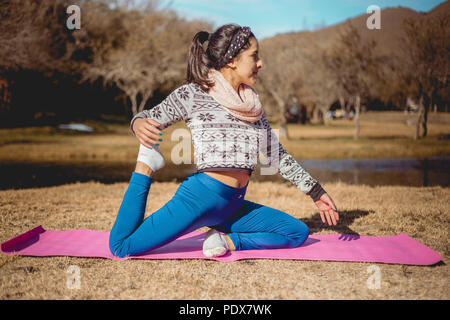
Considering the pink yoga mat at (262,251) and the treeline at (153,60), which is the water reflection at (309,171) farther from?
the pink yoga mat at (262,251)

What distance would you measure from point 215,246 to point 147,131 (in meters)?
1.00

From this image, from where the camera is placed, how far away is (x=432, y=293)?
2.41 metres

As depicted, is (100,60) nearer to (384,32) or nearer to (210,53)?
(384,32)

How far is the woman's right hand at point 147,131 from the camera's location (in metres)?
2.75

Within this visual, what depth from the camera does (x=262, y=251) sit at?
10.5 feet

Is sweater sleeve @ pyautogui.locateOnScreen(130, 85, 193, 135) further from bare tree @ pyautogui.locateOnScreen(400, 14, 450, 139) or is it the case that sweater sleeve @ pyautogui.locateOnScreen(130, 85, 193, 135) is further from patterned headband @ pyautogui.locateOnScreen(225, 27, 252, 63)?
bare tree @ pyautogui.locateOnScreen(400, 14, 450, 139)

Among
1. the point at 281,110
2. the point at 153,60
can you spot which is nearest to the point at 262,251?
the point at 281,110

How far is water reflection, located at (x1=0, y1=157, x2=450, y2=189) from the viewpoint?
8.68 metres

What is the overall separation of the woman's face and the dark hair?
36 mm

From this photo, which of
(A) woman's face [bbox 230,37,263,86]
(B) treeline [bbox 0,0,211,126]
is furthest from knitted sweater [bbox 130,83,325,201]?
(B) treeline [bbox 0,0,211,126]

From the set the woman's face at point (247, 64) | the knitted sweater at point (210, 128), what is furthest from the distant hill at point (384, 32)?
the knitted sweater at point (210, 128)

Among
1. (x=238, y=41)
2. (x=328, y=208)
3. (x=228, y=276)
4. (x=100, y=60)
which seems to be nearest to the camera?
(x=228, y=276)

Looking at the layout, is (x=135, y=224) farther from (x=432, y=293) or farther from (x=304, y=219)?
(x=304, y=219)
